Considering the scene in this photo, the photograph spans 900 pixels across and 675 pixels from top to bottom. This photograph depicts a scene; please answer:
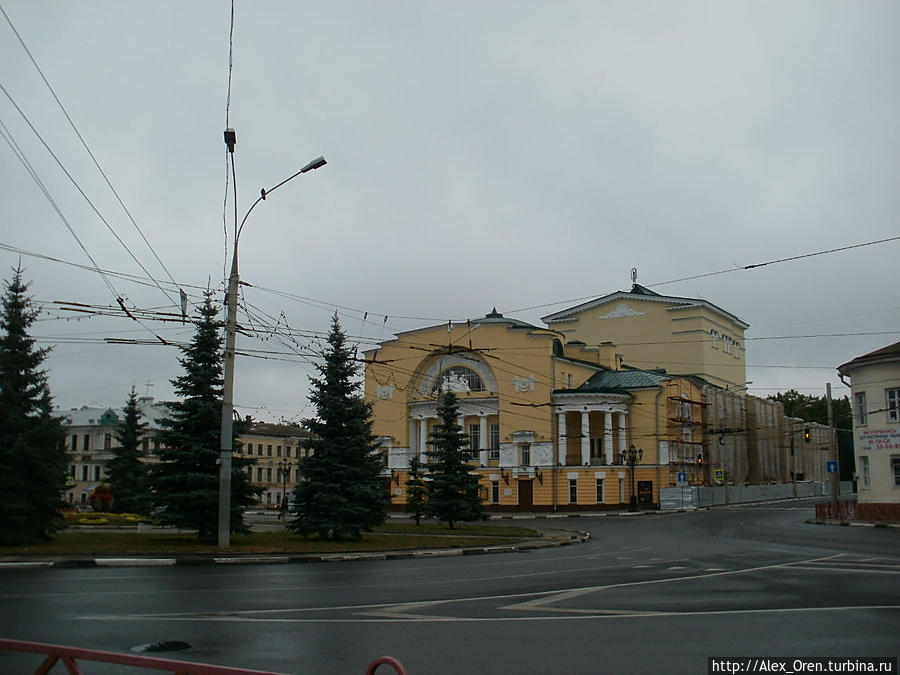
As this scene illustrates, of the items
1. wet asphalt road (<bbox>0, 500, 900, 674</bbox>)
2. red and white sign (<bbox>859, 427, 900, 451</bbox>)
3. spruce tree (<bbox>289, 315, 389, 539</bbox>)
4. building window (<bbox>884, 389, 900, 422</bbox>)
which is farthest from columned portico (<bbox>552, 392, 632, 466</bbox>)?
wet asphalt road (<bbox>0, 500, 900, 674</bbox>)

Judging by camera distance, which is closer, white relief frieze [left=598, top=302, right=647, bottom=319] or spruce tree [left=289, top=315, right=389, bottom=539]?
spruce tree [left=289, top=315, right=389, bottom=539]

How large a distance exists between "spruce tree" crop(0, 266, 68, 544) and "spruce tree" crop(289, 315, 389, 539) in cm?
834

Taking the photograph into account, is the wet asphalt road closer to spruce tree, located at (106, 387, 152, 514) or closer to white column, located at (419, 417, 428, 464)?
spruce tree, located at (106, 387, 152, 514)

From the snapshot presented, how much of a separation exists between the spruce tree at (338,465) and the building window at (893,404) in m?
27.4

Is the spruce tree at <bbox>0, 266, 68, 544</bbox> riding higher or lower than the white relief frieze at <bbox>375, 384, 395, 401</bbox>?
lower

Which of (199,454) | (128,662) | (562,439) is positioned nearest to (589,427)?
(562,439)

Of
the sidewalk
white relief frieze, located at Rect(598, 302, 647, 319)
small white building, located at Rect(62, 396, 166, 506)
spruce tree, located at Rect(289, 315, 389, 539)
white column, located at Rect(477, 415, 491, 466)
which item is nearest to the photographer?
the sidewalk

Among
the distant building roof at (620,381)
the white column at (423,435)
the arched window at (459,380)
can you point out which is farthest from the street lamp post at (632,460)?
the white column at (423,435)

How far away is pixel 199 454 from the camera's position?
26828mm

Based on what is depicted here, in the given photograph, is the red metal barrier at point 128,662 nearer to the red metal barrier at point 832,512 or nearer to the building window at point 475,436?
the red metal barrier at point 832,512

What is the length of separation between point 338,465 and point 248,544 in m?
5.25

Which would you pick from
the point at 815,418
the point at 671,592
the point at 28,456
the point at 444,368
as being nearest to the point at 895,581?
the point at 671,592

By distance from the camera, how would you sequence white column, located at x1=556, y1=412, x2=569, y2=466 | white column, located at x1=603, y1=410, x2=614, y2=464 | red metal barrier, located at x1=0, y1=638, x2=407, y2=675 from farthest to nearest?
white column, located at x1=556, y1=412, x2=569, y2=466 < white column, located at x1=603, y1=410, x2=614, y2=464 < red metal barrier, located at x1=0, y1=638, x2=407, y2=675

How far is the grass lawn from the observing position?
880 inches
